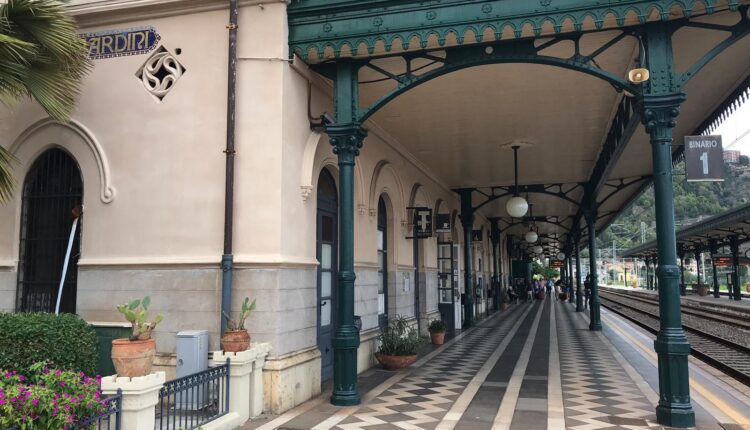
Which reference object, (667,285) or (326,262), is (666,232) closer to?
(667,285)

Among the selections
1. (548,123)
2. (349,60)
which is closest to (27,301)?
(349,60)

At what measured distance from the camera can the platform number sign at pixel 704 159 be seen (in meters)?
6.12

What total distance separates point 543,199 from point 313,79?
1429cm

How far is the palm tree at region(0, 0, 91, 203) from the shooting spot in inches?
→ 229

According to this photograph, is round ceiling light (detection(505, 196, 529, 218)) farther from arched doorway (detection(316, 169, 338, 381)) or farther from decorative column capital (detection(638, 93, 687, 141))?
decorative column capital (detection(638, 93, 687, 141))

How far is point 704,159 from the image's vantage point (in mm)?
6172

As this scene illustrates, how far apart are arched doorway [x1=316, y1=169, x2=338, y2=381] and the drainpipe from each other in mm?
1681

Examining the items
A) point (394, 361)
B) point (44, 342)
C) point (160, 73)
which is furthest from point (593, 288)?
point (44, 342)

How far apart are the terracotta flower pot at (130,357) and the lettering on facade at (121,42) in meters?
4.24

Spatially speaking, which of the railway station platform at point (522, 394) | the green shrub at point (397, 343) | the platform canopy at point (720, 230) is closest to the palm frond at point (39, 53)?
the railway station platform at point (522, 394)

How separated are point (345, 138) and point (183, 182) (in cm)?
205

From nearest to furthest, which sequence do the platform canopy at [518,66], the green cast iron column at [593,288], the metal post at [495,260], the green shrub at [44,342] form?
the green shrub at [44,342], the platform canopy at [518,66], the green cast iron column at [593,288], the metal post at [495,260]

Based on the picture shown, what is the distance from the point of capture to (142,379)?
4.31 metres

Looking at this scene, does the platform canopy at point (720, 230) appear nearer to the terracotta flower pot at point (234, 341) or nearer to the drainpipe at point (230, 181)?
the drainpipe at point (230, 181)
